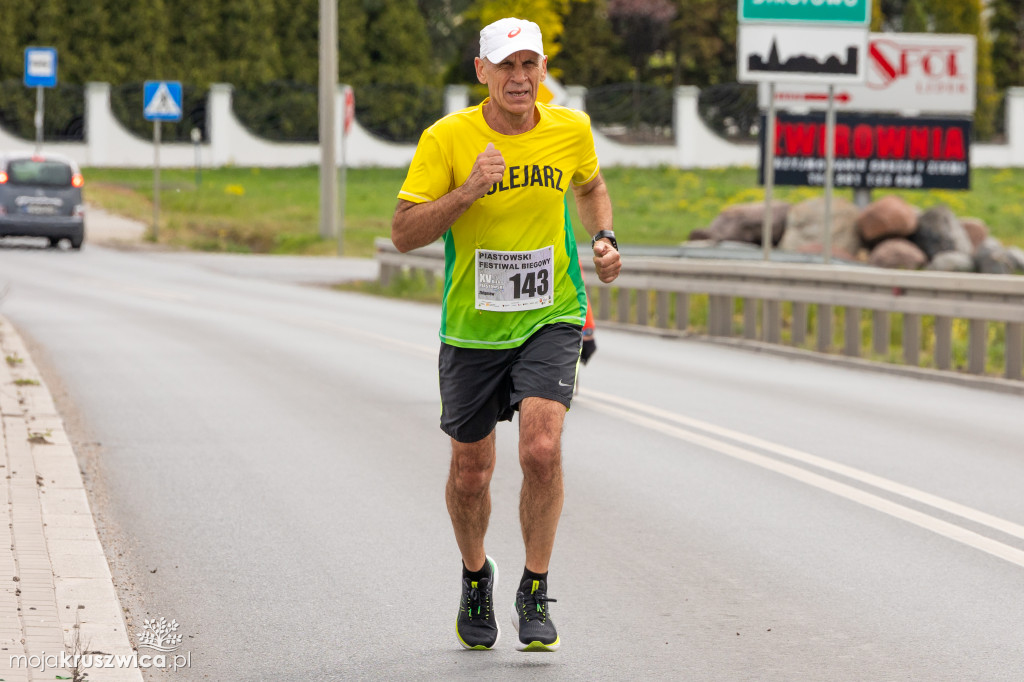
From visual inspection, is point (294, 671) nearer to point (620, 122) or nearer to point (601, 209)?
point (601, 209)

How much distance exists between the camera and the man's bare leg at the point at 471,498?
576 centimetres

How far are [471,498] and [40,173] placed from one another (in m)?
26.3

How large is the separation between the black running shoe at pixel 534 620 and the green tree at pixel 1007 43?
69.5 meters

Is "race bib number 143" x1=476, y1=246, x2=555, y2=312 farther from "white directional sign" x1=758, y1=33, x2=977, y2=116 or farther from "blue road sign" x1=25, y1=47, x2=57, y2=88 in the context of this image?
"blue road sign" x1=25, y1=47, x2=57, y2=88

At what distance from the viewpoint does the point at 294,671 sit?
5391 mm

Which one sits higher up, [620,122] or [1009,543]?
[620,122]

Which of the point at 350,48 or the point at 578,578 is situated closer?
the point at 578,578

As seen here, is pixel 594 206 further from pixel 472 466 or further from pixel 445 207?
pixel 472 466

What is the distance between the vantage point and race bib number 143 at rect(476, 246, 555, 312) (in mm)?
5613

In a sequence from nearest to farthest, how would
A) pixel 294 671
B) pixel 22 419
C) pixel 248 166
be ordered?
pixel 294 671 < pixel 22 419 < pixel 248 166

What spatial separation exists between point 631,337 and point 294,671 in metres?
12.8

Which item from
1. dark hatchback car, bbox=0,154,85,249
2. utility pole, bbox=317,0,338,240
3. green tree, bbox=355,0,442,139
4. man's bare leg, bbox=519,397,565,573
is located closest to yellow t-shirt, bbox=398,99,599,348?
man's bare leg, bbox=519,397,565,573

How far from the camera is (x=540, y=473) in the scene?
18.5 feet

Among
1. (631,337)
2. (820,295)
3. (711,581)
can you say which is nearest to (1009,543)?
(711,581)
